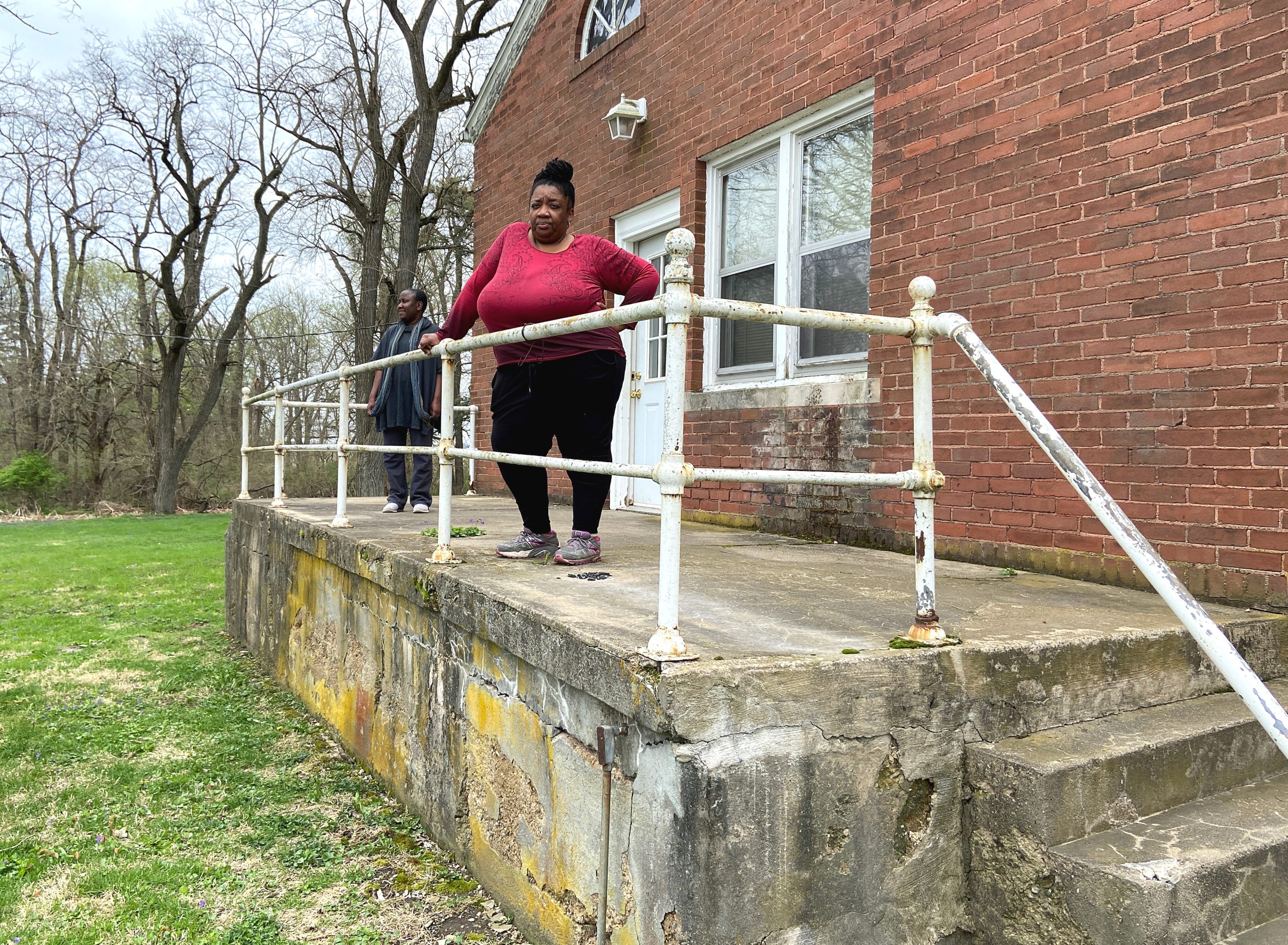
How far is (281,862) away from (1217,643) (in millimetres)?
3115

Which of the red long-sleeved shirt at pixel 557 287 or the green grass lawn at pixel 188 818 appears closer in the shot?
the green grass lawn at pixel 188 818

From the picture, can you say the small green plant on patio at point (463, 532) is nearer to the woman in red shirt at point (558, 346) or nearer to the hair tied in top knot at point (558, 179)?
the woman in red shirt at point (558, 346)

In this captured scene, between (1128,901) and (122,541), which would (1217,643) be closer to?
(1128,901)

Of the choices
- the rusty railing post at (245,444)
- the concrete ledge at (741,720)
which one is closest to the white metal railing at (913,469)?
the concrete ledge at (741,720)

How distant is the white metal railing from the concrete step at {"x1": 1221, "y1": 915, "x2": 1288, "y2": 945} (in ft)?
1.83

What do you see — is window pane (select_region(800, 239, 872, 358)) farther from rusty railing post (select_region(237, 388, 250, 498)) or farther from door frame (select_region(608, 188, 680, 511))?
rusty railing post (select_region(237, 388, 250, 498))

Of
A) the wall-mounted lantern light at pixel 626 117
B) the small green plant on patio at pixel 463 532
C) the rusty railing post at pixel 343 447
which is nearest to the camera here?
the small green plant on patio at pixel 463 532

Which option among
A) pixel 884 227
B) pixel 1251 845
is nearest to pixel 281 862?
pixel 1251 845

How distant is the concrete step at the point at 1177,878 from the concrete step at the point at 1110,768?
6 cm

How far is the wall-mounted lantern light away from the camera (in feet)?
23.2

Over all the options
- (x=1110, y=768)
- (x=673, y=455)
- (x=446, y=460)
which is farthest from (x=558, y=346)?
(x=1110, y=768)

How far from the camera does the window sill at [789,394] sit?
5.20m

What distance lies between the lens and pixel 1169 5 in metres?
3.69

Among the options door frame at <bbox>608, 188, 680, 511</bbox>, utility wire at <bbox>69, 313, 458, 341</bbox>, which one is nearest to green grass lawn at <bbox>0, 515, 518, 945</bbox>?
door frame at <bbox>608, 188, 680, 511</bbox>
